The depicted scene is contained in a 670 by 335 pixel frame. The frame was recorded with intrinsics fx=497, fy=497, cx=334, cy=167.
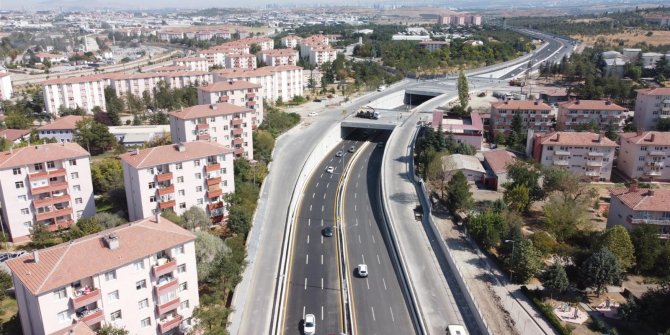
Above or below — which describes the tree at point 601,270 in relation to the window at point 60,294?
below

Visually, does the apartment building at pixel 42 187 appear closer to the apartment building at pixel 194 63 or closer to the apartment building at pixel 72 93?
the apartment building at pixel 72 93

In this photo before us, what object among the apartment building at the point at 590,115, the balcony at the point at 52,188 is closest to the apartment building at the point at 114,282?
the balcony at the point at 52,188

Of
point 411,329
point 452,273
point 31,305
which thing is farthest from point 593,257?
point 31,305

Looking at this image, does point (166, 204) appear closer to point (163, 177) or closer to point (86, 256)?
point (163, 177)

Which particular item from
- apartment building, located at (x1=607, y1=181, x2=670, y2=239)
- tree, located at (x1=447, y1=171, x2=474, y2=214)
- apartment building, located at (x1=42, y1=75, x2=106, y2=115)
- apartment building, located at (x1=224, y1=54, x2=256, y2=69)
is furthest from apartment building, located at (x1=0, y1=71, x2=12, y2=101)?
apartment building, located at (x1=607, y1=181, x2=670, y2=239)

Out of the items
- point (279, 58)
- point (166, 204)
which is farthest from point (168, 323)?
point (279, 58)

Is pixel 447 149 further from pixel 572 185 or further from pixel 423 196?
pixel 572 185
